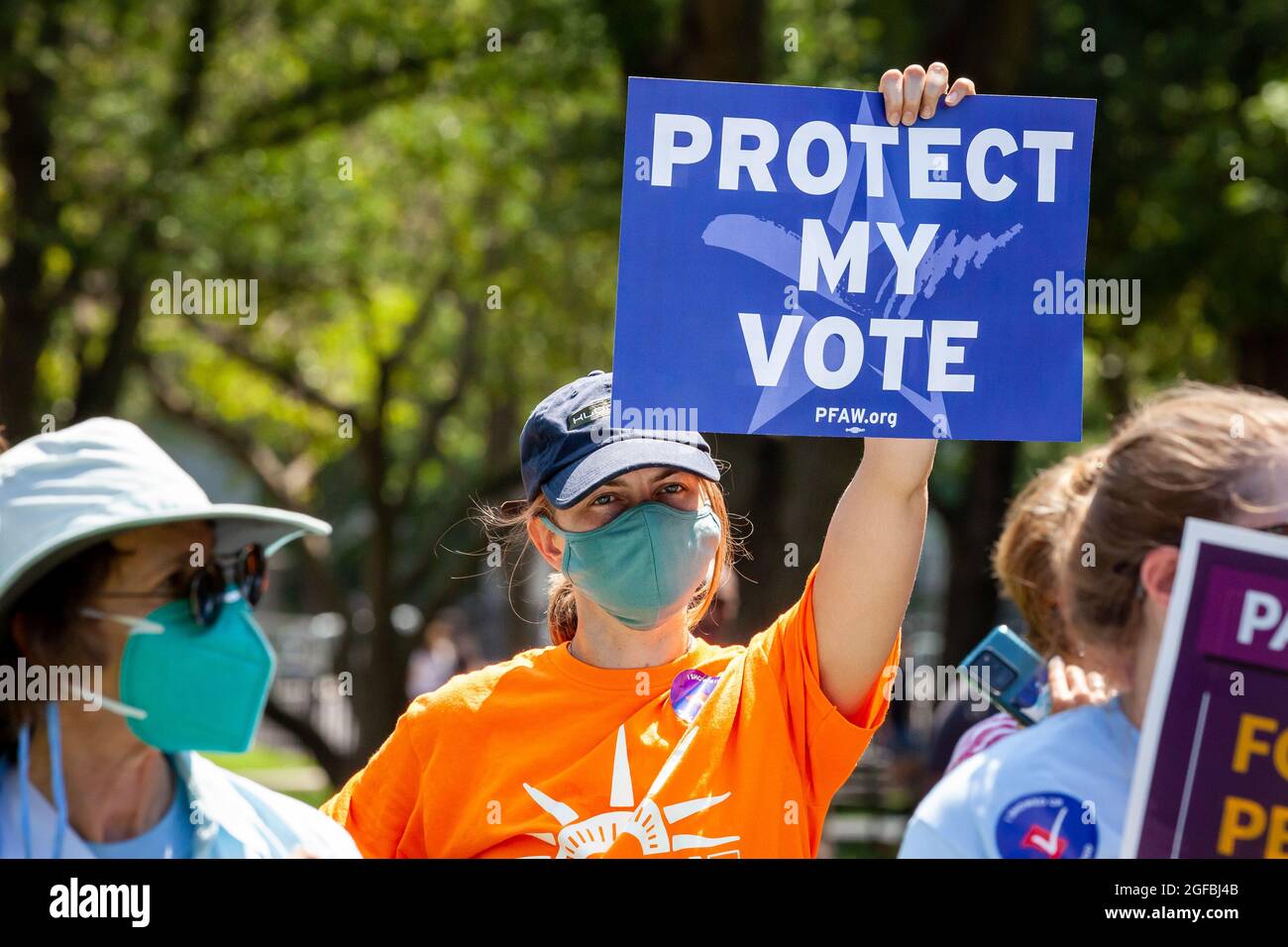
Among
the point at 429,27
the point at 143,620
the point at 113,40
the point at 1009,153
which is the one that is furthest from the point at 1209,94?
the point at 143,620

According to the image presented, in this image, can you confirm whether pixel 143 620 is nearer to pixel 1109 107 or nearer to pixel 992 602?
pixel 1109 107

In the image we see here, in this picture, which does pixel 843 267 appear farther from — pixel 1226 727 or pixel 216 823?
pixel 216 823

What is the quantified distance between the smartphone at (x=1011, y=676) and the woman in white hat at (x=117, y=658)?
4.89 feet

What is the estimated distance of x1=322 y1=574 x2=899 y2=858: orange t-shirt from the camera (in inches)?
101

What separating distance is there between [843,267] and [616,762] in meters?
0.95

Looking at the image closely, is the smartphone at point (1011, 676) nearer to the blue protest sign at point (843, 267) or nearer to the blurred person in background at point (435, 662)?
the blue protest sign at point (843, 267)

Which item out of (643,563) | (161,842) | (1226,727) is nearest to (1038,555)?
(643,563)

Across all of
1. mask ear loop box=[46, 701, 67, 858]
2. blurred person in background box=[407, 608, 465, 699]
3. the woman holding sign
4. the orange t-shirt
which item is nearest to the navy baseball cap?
the woman holding sign

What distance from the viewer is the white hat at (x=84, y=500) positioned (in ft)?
7.13

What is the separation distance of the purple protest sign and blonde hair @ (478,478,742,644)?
1.07 meters

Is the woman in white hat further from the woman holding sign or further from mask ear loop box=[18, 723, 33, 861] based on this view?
the woman holding sign

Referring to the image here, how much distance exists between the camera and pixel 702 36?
9.27m

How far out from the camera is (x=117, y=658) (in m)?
2.23
